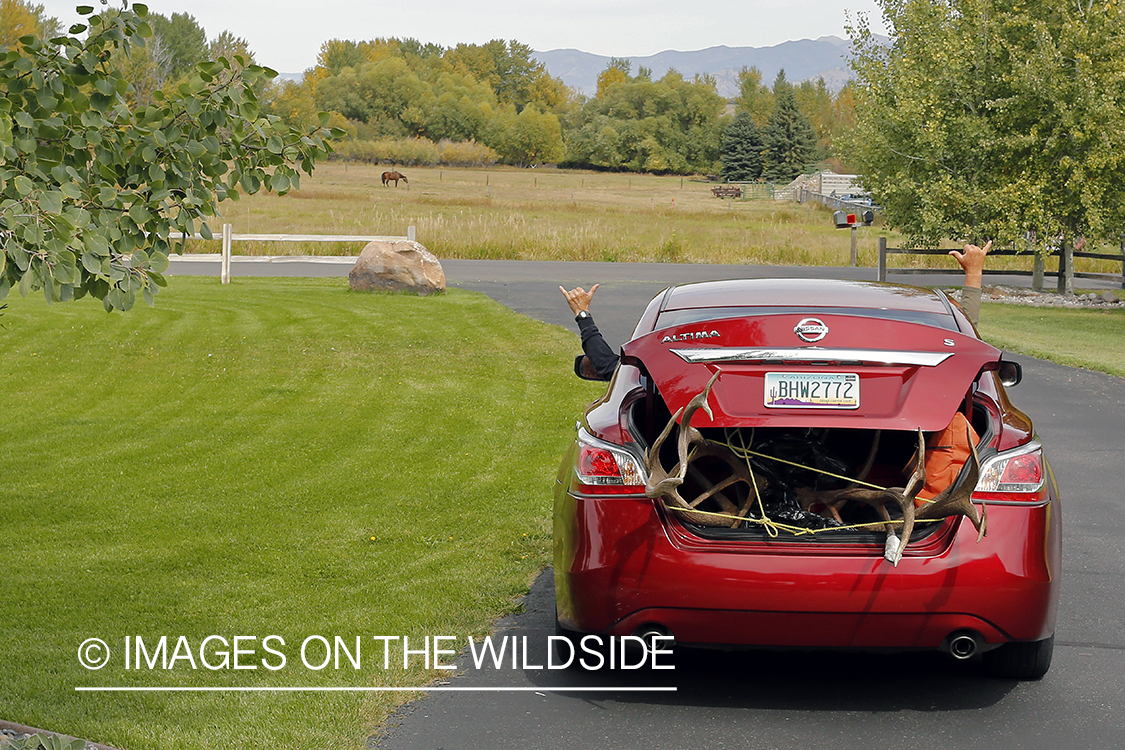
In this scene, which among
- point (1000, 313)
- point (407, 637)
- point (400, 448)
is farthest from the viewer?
point (1000, 313)

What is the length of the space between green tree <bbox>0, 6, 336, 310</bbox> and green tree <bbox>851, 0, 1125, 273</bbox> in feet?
78.9

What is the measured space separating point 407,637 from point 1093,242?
2553cm

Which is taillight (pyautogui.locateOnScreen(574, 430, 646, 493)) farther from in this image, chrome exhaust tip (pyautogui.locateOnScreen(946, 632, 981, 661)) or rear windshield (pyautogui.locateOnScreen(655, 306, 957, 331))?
chrome exhaust tip (pyautogui.locateOnScreen(946, 632, 981, 661))

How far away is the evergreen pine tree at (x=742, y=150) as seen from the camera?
118500 mm

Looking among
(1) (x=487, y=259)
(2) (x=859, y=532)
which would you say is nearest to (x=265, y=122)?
(2) (x=859, y=532)

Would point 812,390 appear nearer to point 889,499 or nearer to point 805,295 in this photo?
point 889,499

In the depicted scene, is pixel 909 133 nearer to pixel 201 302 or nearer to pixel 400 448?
pixel 201 302

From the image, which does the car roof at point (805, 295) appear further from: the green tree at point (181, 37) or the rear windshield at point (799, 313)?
the green tree at point (181, 37)

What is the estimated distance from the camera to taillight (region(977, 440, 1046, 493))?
470 centimetres

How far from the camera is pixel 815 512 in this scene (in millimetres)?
5055

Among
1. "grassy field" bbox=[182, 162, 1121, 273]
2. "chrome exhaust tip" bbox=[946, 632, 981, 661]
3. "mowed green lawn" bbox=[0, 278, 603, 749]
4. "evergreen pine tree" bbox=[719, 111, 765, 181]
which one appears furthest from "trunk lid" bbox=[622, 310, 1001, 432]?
"evergreen pine tree" bbox=[719, 111, 765, 181]

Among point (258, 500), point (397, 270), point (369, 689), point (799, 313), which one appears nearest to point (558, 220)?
point (397, 270)

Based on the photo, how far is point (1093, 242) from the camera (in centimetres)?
2731

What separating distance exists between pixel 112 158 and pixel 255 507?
4329 mm
